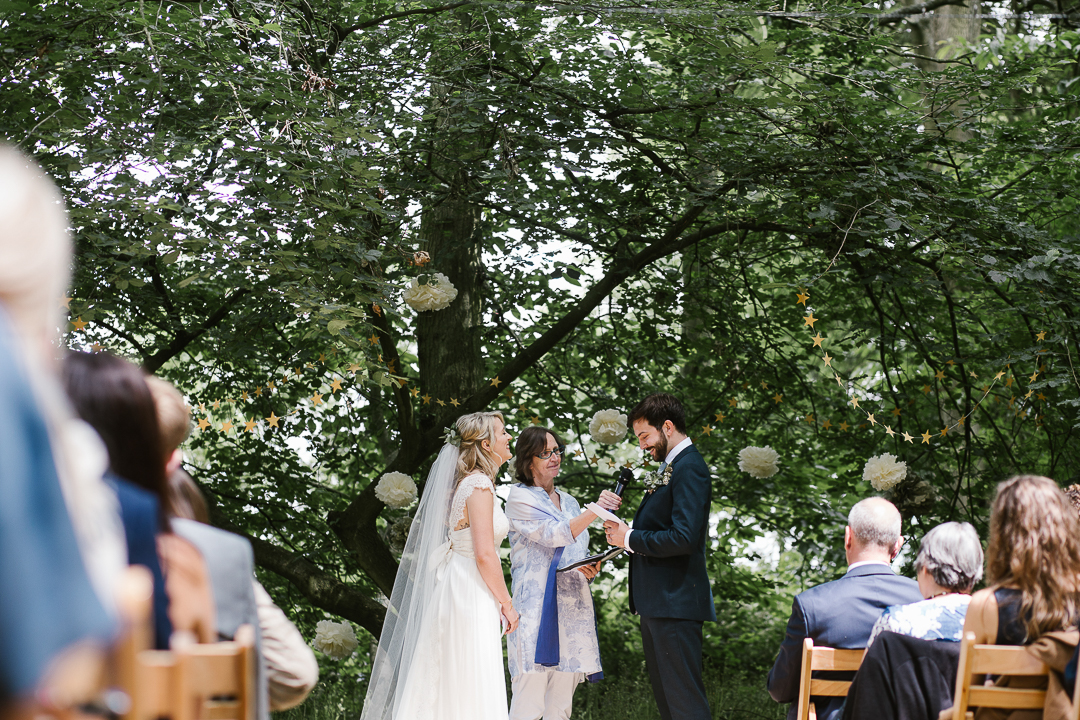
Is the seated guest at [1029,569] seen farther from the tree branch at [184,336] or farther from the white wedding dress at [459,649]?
the tree branch at [184,336]

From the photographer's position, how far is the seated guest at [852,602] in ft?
9.19

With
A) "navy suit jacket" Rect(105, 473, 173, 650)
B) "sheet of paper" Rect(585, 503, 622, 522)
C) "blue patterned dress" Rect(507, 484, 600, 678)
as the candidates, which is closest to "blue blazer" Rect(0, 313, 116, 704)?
"navy suit jacket" Rect(105, 473, 173, 650)

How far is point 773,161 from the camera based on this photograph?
16.3 feet

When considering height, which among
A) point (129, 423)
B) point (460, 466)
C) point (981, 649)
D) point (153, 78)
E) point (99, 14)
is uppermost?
point (99, 14)

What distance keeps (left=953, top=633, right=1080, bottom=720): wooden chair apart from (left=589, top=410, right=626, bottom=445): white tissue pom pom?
2.94 m

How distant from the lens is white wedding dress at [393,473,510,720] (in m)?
4.13

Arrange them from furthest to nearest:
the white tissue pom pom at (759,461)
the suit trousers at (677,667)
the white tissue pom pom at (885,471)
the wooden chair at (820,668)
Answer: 1. the white tissue pom pom at (759,461)
2. the white tissue pom pom at (885,471)
3. the suit trousers at (677,667)
4. the wooden chair at (820,668)

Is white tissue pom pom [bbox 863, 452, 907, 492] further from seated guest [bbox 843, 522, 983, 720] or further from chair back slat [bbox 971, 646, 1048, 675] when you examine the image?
chair back slat [bbox 971, 646, 1048, 675]

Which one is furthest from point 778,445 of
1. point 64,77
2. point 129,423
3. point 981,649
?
point 129,423

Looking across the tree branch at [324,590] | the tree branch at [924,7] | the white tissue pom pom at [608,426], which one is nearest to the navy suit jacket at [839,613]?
the white tissue pom pom at [608,426]

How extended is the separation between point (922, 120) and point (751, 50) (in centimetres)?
129

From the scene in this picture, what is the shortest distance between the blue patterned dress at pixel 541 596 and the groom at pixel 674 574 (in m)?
0.33

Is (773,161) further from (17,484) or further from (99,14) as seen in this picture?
(17,484)

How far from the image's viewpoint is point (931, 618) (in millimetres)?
2531
